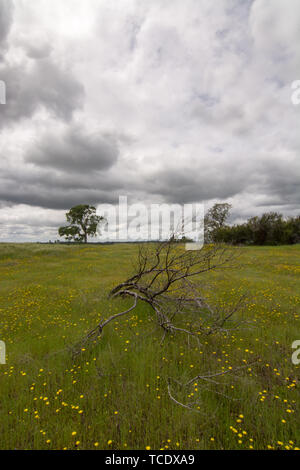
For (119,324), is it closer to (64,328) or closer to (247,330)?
(64,328)

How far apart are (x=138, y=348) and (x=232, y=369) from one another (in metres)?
2.26
